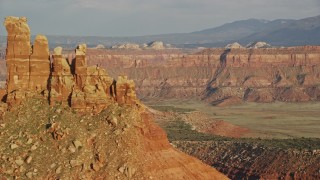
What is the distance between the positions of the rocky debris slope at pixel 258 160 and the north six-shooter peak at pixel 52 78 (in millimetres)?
44734

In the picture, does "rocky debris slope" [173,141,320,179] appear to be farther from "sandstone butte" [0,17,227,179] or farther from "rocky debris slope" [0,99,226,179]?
"rocky debris slope" [0,99,226,179]

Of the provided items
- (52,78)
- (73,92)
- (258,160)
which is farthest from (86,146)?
(258,160)

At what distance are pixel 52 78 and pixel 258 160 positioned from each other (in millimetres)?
53866

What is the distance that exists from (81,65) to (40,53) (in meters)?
3.44

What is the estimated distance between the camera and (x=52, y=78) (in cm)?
5091

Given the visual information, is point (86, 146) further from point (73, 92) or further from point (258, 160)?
point (258, 160)

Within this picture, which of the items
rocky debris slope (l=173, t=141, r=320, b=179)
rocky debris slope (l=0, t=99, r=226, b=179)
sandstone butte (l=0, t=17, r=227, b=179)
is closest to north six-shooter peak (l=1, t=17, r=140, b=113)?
sandstone butte (l=0, t=17, r=227, b=179)

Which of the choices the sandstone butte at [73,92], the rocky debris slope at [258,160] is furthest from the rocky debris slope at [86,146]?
the rocky debris slope at [258,160]

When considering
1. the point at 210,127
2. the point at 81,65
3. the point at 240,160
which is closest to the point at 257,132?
the point at 210,127

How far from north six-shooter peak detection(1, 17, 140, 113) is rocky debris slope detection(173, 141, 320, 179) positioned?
147 ft

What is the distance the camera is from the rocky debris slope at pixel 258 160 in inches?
3553

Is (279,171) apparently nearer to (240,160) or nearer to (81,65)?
(240,160)

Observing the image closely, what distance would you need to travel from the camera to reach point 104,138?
4781 cm

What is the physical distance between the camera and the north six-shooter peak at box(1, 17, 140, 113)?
5047cm
